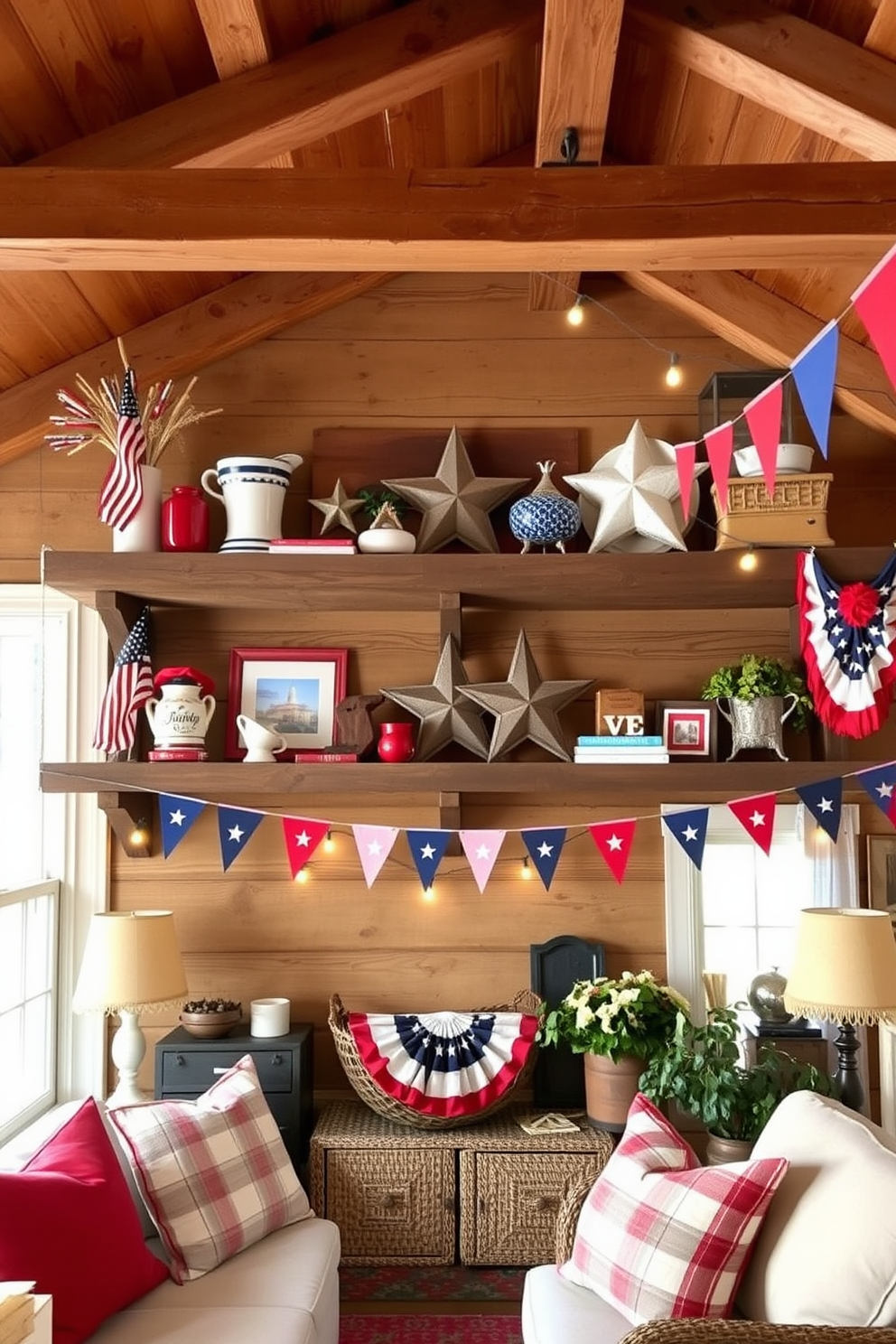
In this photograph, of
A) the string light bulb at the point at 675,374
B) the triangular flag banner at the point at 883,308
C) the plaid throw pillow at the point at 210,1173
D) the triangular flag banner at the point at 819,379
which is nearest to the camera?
the triangular flag banner at the point at 883,308

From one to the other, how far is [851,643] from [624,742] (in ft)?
2.26

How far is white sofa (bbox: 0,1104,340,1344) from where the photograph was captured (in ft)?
7.07

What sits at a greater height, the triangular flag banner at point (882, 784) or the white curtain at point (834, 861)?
the triangular flag banner at point (882, 784)

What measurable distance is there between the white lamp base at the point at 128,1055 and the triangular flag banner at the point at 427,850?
2.94 feet

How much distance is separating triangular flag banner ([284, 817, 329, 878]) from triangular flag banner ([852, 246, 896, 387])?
2.05 metres

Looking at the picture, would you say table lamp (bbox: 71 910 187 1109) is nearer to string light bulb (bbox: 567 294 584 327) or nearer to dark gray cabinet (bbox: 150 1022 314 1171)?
dark gray cabinet (bbox: 150 1022 314 1171)

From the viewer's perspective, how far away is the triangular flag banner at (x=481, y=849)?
3256mm

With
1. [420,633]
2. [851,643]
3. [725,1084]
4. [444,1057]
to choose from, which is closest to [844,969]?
[725,1084]

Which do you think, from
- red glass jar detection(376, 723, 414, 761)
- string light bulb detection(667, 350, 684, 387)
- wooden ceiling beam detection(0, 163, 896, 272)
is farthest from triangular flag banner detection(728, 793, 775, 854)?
wooden ceiling beam detection(0, 163, 896, 272)

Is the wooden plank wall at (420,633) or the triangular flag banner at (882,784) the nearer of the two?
the triangular flag banner at (882,784)

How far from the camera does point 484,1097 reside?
326 cm

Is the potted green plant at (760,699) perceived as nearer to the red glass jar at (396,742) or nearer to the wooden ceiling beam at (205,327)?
the red glass jar at (396,742)

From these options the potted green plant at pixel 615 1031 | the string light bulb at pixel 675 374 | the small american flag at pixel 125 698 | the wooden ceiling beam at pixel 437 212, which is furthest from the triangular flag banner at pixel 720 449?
the small american flag at pixel 125 698

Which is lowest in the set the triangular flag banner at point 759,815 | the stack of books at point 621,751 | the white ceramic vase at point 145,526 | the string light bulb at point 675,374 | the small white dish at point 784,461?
the triangular flag banner at point 759,815
